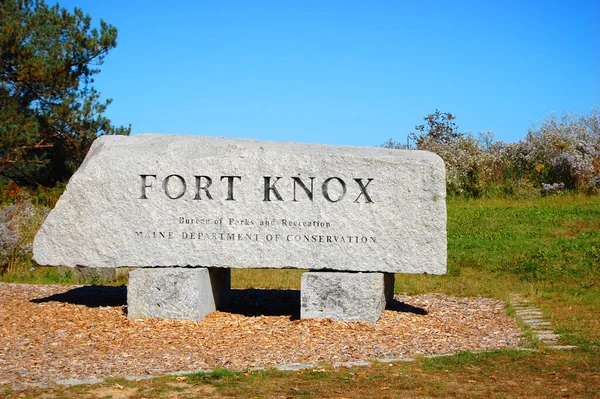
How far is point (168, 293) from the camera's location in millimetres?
8656

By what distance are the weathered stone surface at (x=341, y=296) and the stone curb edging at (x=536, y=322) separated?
1.80 meters

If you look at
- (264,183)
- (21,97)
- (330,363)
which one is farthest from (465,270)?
(21,97)

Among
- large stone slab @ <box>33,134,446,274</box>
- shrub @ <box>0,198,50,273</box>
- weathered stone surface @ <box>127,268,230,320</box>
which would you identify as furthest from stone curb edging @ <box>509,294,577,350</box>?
shrub @ <box>0,198,50,273</box>

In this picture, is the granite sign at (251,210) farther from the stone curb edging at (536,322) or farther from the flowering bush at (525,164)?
the flowering bush at (525,164)

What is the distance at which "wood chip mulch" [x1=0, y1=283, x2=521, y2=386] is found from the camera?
6844mm

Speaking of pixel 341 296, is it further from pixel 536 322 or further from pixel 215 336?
pixel 536 322

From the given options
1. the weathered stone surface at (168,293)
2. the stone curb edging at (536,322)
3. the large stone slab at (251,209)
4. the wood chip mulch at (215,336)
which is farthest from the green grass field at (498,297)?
the weathered stone surface at (168,293)

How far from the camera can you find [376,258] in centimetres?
849

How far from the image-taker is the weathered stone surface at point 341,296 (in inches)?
329

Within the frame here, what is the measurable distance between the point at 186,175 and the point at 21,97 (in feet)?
36.8

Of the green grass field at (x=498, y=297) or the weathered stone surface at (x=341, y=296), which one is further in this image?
the weathered stone surface at (x=341, y=296)

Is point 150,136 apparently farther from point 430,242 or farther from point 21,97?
point 21,97

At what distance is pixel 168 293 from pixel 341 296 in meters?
2.04

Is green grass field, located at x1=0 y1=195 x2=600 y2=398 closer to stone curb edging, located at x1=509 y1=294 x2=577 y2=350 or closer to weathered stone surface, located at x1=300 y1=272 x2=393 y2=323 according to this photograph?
stone curb edging, located at x1=509 y1=294 x2=577 y2=350
